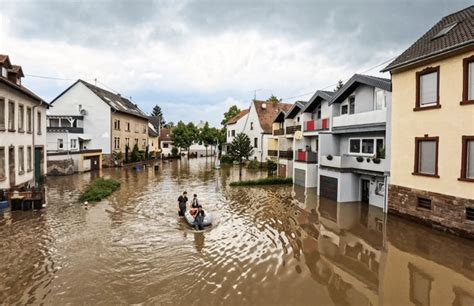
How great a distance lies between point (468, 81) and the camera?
1255cm

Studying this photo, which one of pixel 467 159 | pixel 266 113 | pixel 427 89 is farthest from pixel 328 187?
pixel 266 113

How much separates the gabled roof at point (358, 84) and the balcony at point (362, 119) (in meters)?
1.34

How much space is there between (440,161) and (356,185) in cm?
708

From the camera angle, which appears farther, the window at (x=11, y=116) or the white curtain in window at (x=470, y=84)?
the window at (x=11, y=116)

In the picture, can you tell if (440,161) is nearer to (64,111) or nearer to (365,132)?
(365,132)

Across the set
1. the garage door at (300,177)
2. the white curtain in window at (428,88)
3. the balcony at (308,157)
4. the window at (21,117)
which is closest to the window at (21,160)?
the window at (21,117)

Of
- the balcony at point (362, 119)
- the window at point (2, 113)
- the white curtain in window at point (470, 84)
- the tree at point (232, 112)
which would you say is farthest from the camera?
the tree at point (232, 112)

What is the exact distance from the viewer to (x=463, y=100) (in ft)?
41.3

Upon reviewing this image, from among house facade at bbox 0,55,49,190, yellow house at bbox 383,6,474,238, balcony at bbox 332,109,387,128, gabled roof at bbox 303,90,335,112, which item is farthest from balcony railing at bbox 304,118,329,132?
house facade at bbox 0,55,49,190

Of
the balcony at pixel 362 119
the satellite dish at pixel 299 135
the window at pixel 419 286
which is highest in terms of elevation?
the balcony at pixel 362 119

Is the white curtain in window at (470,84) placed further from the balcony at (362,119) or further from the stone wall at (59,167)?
the stone wall at (59,167)

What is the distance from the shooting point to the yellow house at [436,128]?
12.6 metres

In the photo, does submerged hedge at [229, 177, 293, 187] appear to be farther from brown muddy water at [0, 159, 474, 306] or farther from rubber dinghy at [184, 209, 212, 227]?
rubber dinghy at [184, 209, 212, 227]

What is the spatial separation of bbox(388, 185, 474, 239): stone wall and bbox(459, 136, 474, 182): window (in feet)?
3.21
